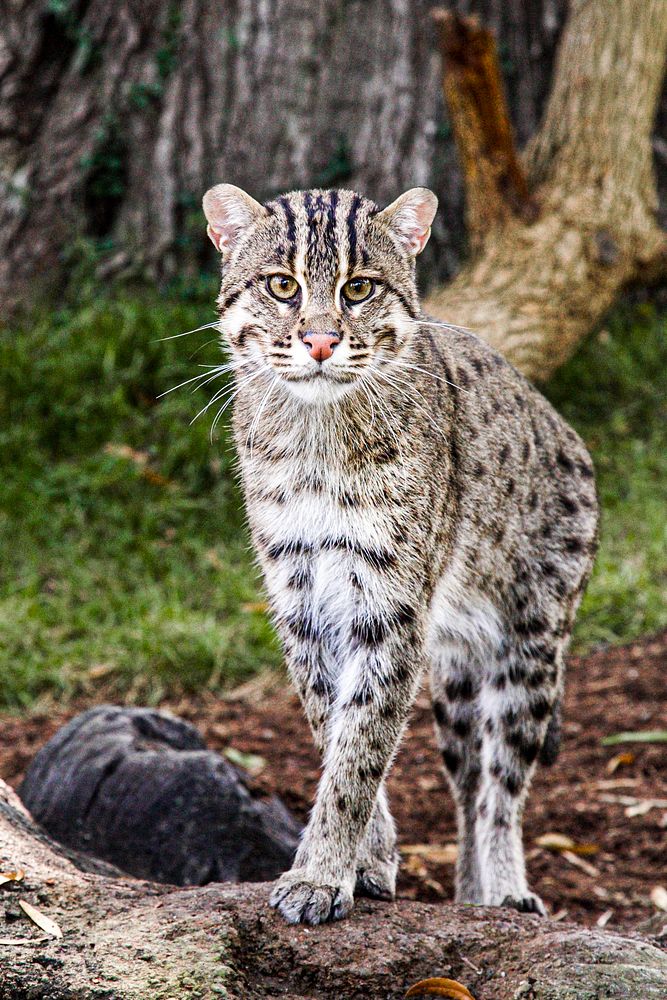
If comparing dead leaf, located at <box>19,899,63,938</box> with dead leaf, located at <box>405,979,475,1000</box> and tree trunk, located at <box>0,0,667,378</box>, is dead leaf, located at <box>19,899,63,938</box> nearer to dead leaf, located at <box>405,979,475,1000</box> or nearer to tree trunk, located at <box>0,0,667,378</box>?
dead leaf, located at <box>405,979,475,1000</box>

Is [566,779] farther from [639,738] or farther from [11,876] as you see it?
[11,876]

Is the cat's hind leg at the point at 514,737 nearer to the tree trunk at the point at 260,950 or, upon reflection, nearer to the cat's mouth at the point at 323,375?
the tree trunk at the point at 260,950

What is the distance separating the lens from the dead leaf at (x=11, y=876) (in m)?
3.32

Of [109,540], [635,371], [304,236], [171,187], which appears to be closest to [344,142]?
[171,187]

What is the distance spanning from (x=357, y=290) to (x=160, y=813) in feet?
7.19

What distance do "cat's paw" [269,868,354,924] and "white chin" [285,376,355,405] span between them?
149 centimetres

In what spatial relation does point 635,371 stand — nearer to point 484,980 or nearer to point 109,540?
point 109,540

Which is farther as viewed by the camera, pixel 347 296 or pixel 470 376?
pixel 470 376

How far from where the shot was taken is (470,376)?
182 inches

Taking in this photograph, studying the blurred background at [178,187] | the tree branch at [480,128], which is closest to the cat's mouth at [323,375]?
the blurred background at [178,187]

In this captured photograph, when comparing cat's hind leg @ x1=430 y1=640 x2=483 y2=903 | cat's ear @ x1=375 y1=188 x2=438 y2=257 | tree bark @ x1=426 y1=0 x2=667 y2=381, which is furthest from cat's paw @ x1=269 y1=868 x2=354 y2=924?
tree bark @ x1=426 y1=0 x2=667 y2=381

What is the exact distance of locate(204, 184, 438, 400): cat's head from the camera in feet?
12.2

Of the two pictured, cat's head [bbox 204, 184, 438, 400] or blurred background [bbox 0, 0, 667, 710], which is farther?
blurred background [bbox 0, 0, 667, 710]

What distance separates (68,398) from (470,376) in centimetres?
460
